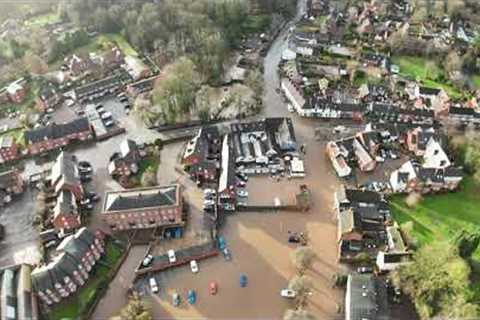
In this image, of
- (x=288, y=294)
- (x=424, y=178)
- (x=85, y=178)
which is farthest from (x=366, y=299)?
(x=85, y=178)

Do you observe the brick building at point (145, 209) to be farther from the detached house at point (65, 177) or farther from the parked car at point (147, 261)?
the detached house at point (65, 177)

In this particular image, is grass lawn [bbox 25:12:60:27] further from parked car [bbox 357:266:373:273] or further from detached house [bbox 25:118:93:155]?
parked car [bbox 357:266:373:273]

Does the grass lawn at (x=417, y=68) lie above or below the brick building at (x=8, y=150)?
above

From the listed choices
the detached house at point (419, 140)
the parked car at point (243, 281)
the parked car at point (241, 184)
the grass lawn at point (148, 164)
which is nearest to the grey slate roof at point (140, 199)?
the grass lawn at point (148, 164)

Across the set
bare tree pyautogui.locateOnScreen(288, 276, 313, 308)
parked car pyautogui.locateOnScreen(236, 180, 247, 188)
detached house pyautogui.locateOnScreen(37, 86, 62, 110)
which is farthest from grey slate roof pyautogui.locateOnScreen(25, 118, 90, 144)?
bare tree pyautogui.locateOnScreen(288, 276, 313, 308)

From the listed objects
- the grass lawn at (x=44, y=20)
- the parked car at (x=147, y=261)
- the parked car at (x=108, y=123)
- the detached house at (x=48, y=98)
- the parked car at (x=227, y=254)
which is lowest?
the parked car at (x=227, y=254)

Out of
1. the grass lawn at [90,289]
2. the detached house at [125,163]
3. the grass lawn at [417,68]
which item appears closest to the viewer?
the grass lawn at [90,289]

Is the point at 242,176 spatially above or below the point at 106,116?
below

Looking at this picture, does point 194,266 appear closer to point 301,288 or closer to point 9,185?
point 301,288
